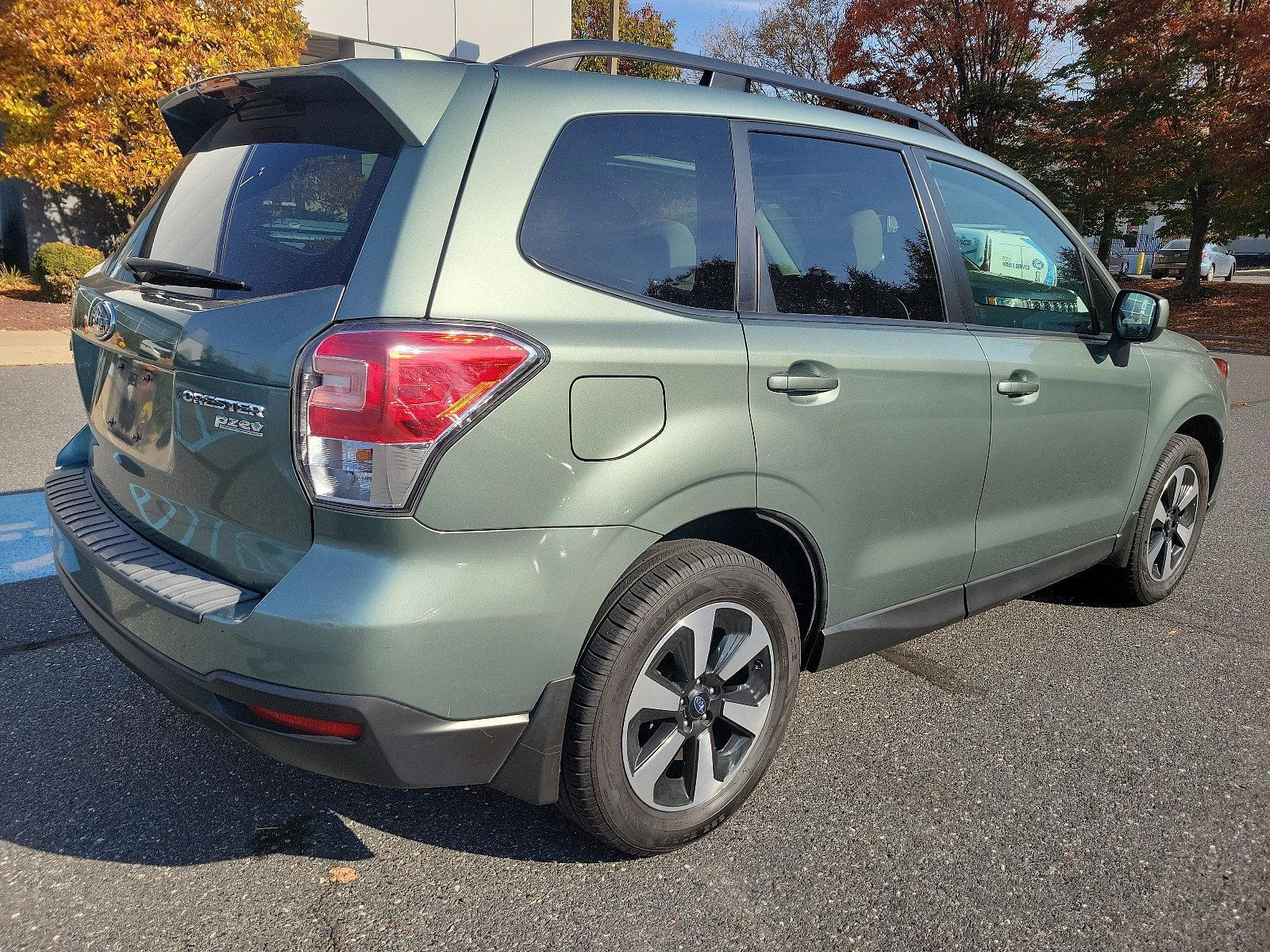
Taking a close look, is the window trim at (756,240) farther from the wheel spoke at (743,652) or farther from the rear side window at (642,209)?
the wheel spoke at (743,652)

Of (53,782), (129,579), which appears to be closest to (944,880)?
(129,579)

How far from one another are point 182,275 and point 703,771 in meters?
1.78

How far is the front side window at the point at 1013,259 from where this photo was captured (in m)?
3.31

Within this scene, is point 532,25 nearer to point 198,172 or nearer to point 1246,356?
point 1246,356

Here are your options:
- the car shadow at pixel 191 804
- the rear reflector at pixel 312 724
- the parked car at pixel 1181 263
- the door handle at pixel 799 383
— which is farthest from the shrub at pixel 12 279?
the parked car at pixel 1181 263

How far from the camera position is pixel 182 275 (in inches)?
94.0

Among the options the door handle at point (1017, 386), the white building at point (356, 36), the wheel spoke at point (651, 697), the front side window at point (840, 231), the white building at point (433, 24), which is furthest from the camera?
the white building at point (433, 24)

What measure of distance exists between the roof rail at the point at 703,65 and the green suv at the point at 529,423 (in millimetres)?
24

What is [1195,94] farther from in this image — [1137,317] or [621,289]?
[621,289]

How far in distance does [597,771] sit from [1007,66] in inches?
1067

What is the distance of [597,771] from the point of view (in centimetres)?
228

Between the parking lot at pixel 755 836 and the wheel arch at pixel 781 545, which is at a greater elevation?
the wheel arch at pixel 781 545

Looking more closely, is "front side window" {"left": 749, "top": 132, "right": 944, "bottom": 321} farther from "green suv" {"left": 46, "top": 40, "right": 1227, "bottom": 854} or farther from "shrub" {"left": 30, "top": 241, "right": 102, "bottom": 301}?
"shrub" {"left": 30, "top": 241, "right": 102, "bottom": 301}

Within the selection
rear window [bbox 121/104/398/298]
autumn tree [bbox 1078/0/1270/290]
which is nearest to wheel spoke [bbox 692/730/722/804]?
rear window [bbox 121/104/398/298]
